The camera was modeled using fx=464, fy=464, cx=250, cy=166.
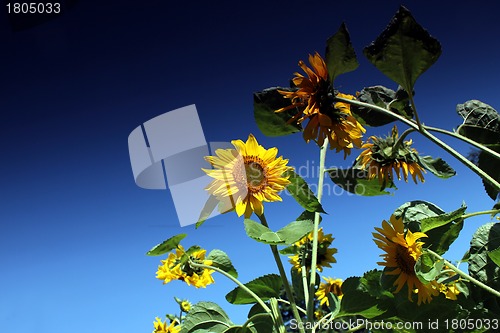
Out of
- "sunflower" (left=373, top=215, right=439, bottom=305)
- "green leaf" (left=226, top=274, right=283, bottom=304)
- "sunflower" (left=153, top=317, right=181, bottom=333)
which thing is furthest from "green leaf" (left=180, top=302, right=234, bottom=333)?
"sunflower" (left=153, top=317, right=181, bottom=333)

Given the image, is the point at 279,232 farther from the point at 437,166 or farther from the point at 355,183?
the point at 437,166

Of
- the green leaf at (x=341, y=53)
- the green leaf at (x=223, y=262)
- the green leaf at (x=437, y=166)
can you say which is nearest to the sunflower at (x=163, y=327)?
the green leaf at (x=223, y=262)

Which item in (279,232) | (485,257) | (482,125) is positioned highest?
(482,125)

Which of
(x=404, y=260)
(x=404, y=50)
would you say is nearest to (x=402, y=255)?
(x=404, y=260)

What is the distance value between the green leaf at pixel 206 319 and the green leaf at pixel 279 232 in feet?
0.91

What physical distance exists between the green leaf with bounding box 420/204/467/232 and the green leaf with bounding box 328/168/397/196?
0.15 meters

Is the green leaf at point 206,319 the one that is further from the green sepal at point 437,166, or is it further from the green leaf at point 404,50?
the green leaf at point 404,50

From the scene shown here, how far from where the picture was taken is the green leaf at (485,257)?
0.86 metres

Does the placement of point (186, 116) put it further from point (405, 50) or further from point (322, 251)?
point (405, 50)

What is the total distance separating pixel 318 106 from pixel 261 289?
0.48m

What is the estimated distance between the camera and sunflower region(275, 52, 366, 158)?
0.77 metres

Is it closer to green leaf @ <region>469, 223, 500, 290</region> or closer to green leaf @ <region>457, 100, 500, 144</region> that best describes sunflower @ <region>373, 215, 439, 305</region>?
green leaf @ <region>469, 223, 500, 290</region>

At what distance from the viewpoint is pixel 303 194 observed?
2.91 feet

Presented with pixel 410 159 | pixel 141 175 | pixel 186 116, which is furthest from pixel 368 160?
pixel 186 116
